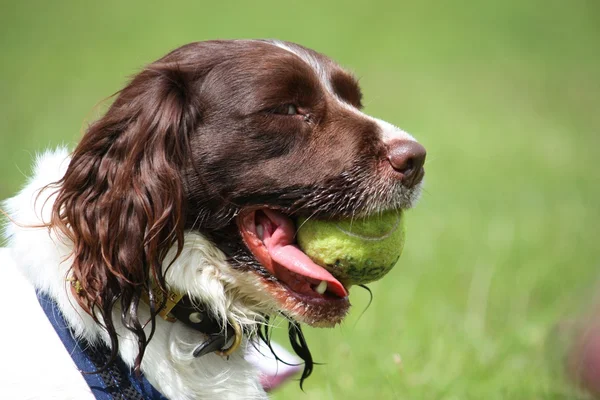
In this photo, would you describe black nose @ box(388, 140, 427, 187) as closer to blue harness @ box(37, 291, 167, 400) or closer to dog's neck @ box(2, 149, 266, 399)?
dog's neck @ box(2, 149, 266, 399)

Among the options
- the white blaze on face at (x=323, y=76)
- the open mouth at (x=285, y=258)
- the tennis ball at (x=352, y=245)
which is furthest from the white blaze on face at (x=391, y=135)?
the open mouth at (x=285, y=258)

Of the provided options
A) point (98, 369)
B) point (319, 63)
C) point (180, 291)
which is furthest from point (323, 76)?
point (98, 369)

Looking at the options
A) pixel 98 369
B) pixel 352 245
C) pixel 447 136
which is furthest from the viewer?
pixel 447 136

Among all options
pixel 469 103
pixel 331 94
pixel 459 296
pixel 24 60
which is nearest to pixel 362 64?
pixel 469 103

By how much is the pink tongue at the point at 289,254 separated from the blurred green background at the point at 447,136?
0.79 meters

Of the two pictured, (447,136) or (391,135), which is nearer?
(391,135)

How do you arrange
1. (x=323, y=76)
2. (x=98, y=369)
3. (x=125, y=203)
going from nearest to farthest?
(x=98, y=369)
(x=125, y=203)
(x=323, y=76)

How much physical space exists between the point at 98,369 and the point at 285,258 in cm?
64

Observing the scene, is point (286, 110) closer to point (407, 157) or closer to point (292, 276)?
point (407, 157)

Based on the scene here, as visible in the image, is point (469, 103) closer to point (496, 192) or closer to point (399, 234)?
point (496, 192)

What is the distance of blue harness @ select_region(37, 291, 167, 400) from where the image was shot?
2445 millimetres

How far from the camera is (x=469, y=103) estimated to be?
12.4 metres

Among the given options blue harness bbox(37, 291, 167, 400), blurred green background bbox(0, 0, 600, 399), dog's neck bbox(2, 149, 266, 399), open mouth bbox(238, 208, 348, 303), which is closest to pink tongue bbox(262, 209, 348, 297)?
open mouth bbox(238, 208, 348, 303)

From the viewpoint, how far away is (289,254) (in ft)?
8.72
